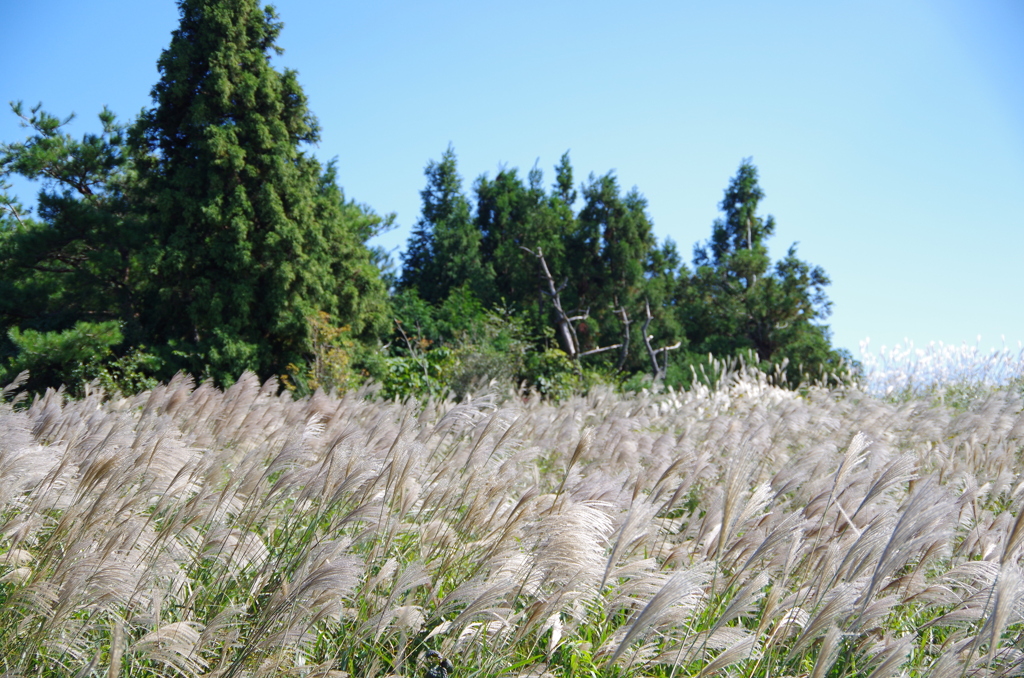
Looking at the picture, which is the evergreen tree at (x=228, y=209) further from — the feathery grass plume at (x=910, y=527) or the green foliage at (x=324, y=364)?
the feathery grass plume at (x=910, y=527)

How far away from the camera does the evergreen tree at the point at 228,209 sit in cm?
1175

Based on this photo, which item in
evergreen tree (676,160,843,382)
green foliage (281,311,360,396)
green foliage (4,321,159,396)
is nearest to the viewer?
green foliage (4,321,159,396)

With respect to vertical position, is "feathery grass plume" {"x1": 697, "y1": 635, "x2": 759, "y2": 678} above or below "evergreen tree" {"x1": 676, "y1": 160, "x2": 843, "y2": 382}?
below

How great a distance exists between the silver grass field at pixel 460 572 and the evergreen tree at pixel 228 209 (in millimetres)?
8812

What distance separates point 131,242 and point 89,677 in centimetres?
1259

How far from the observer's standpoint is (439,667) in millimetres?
2084

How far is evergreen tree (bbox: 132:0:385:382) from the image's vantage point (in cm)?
1175

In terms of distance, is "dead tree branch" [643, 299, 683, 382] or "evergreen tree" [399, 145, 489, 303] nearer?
"dead tree branch" [643, 299, 683, 382]

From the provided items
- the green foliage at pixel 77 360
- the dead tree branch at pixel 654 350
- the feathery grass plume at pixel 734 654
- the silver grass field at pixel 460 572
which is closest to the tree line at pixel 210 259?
the green foliage at pixel 77 360

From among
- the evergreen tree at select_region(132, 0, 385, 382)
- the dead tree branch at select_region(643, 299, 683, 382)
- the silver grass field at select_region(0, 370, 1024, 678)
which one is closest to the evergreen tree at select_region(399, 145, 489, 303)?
the dead tree branch at select_region(643, 299, 683, 382)

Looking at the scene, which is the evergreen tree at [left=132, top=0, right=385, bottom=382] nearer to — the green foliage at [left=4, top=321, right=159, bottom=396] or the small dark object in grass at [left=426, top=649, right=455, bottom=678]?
the green foliage at [left=4, top=321, right=159, bottom=396]

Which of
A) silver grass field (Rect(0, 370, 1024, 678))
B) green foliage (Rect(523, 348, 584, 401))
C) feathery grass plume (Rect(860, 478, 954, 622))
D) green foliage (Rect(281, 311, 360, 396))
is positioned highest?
green foliage (Rect(523, 348, 584, 401))

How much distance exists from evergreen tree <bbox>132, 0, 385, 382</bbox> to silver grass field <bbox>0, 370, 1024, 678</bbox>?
8812 millimetres

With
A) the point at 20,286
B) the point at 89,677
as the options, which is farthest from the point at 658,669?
the point at 20,286
